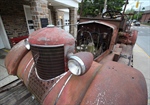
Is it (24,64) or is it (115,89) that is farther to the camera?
(24,64)

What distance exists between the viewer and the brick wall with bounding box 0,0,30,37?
172 inches

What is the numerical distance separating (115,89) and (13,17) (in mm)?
5780

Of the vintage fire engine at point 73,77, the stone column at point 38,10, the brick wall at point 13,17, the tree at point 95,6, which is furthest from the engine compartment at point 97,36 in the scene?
the tree at point 95,6

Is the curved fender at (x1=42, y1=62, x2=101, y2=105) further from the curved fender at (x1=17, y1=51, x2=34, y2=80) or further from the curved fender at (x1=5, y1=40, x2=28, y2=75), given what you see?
the curved fender at (x1=5, y1=40, x2=28, y2=75)

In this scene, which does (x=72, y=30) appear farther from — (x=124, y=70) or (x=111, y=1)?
(x=111, y=1)

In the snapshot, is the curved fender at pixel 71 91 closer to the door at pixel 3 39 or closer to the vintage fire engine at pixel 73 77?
the vintage fire engine at pixel 73 77

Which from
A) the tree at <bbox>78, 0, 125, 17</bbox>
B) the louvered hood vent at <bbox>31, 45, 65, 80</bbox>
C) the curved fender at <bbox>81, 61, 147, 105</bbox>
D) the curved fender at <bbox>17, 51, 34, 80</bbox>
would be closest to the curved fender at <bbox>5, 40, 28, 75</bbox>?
the curved fender at <bbox>17, 51, 34, 80</bbox>

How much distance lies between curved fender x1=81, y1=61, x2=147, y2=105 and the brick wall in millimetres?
5423

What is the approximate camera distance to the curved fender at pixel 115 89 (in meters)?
0.83

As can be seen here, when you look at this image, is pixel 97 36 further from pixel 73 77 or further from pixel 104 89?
pixel 104 89

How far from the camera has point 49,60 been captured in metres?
1.22

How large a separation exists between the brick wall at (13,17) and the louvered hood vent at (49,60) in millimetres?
4599

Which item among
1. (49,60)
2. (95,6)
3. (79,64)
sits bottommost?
(49,60)

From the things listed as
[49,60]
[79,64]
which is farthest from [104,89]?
[49,60]
